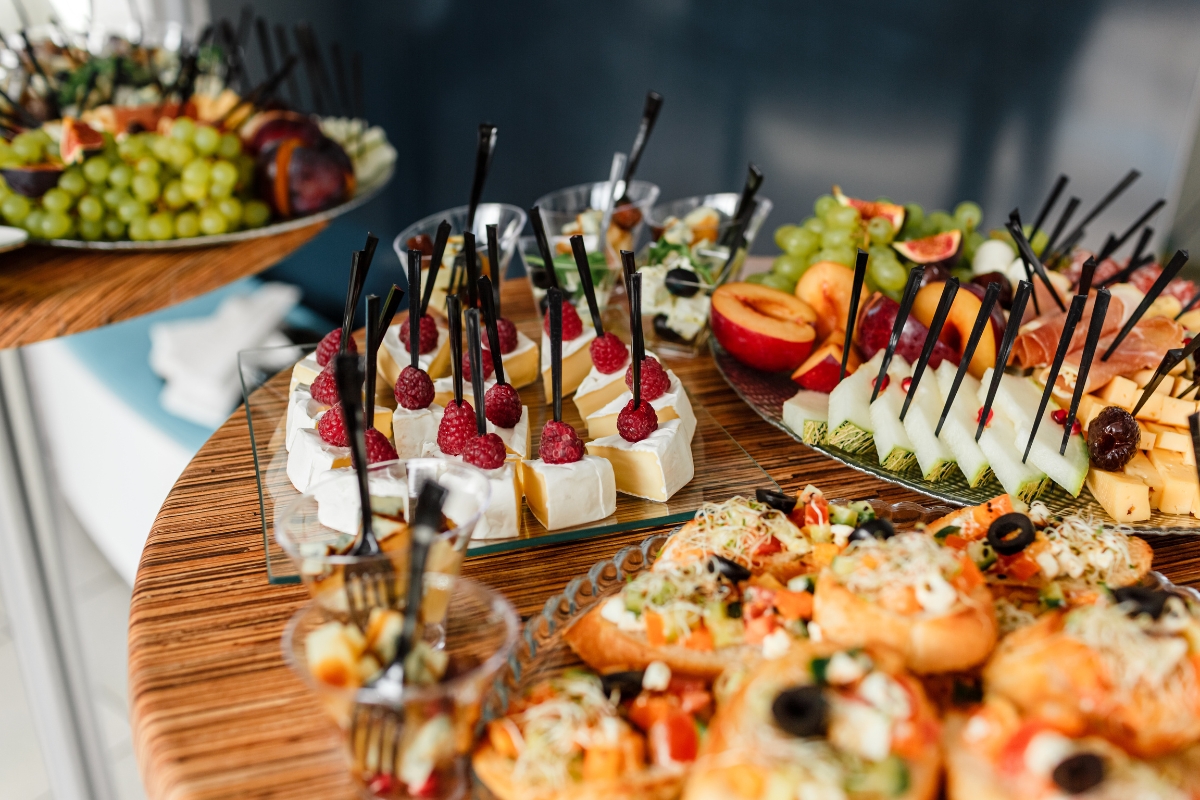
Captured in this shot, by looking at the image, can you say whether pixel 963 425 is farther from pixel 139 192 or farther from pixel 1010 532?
pixel 139 192

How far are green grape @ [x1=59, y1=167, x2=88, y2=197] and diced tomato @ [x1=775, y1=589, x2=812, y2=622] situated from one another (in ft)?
6.97

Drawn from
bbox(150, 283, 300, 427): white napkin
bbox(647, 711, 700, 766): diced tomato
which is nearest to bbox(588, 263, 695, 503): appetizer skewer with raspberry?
bbox(647, 711, 700, 766): diced tomato

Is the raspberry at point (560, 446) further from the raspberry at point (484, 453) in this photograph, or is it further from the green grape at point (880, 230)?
the green grape at point (880, 230)

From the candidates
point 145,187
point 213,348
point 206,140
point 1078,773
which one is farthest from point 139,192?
point 1078,773

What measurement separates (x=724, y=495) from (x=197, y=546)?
0.83 metres

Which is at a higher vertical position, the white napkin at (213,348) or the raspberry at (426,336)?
the raspberry at (426,336)

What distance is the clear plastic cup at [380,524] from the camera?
101 cm

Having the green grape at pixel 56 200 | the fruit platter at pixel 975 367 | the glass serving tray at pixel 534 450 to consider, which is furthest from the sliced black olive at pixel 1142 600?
the green grape at pixel 56 200

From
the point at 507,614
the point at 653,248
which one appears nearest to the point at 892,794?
the point at 507,614

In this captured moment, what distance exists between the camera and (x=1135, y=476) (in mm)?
1453

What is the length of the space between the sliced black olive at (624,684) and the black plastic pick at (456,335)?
60cm

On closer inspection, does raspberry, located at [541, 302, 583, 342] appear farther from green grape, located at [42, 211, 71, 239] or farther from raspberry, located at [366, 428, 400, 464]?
green grape, located at [42, 211, 71, 239]

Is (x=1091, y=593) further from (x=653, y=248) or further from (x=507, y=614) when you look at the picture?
(x=653, y=248)

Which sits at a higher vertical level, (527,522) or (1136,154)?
(1136,154)
